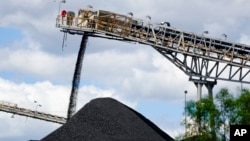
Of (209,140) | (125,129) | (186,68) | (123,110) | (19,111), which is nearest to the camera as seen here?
(209,140)

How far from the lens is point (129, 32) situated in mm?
52969

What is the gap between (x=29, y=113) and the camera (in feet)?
210

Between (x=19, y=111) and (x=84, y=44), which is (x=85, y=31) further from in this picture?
(x=19, y=111)

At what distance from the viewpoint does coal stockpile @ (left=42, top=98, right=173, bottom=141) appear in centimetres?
4059

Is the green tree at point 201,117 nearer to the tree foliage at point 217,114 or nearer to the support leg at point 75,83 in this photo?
the tree foliage at point 217,114

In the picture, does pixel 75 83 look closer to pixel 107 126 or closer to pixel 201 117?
pixel 107 126

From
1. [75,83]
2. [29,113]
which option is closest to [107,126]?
[75,83]

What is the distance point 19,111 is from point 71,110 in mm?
11290

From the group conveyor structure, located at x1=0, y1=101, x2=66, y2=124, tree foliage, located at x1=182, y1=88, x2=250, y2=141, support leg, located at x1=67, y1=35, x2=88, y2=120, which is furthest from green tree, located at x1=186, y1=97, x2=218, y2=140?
conveyor structure, located at x1=0, y1=101, x2=66, y2=124

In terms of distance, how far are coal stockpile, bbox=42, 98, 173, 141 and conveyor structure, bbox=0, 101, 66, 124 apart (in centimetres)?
1686

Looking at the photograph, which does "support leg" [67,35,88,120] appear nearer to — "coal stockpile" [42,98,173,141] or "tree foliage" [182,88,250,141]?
"coal stockpile" [42,98,173,141]

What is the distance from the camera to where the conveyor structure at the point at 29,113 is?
63.0 metres

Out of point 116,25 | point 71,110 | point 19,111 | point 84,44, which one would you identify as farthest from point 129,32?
point 19,111

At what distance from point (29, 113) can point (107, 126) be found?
23.5 metres
